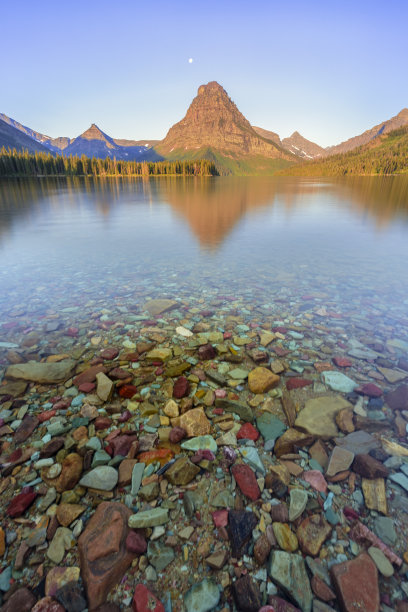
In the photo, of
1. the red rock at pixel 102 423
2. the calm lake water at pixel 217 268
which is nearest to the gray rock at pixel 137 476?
the red rock at pixel 102 423

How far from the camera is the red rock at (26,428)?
4859mm

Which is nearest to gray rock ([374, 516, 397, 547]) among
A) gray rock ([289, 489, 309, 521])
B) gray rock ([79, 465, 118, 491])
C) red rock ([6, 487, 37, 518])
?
gray rock ([289, 489, 309, 521])

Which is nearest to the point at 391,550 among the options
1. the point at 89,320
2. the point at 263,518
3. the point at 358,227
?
the point at 263,518

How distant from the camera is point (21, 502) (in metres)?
3.78

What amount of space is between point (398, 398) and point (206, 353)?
14.2 ft

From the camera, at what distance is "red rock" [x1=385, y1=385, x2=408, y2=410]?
18.5 ft

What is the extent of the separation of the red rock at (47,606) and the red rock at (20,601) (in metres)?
0.06

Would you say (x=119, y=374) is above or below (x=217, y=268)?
Answer: below

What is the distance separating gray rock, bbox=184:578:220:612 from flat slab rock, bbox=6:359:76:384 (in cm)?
487

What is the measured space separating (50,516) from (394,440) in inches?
216

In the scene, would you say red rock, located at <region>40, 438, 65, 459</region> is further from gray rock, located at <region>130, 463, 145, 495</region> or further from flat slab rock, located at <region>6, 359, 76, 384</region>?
flat slab rock, located at <region>6, 359, 76, 384</region>

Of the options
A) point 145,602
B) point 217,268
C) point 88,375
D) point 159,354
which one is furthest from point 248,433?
point 217,268

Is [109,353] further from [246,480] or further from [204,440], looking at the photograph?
[246,480]

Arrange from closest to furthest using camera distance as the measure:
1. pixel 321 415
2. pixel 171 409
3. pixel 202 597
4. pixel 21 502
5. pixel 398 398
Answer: pixel 202 597
pixel 21 502
pixel 321 415
pixel 171 409
pixel 398 398
